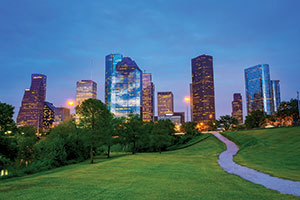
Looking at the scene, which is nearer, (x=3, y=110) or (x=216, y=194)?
(x=216, y=194)

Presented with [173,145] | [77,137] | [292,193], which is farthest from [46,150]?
[173,145]

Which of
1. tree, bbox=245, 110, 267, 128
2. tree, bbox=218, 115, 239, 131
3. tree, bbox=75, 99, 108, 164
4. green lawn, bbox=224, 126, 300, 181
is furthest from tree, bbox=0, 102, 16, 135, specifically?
tree, bbox=218, 115, 239, 131

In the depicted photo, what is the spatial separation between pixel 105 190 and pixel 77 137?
111 feet

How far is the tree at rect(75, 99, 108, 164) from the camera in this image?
105ft

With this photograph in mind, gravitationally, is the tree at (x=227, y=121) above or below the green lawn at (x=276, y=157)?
above

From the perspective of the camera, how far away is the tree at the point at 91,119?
3198cm

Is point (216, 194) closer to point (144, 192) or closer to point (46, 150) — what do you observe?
point (144, 192)

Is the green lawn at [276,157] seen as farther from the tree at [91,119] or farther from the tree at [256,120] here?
the tree at [256,120]

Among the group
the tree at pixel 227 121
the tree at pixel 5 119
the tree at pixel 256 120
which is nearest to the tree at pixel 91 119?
the tree at pixel 5 119

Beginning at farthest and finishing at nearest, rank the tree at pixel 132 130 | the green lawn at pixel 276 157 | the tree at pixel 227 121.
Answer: the tree at pixel 227 121 < the tree at pixel 132 130 < the green lawn at pixel 276 157

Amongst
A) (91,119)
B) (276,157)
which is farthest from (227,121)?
(91,119)

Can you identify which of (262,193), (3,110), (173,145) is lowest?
(173,145)

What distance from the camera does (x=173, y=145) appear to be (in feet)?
250

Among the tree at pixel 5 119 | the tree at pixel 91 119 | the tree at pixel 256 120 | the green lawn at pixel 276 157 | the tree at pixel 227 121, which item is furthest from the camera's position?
the tree at pixel 227 121
